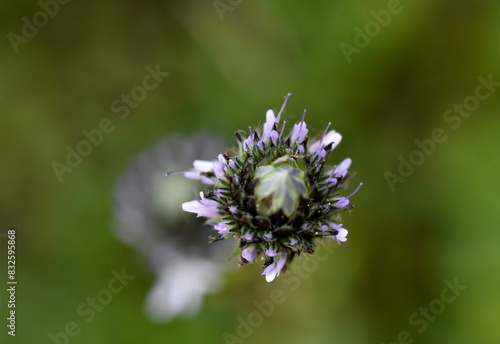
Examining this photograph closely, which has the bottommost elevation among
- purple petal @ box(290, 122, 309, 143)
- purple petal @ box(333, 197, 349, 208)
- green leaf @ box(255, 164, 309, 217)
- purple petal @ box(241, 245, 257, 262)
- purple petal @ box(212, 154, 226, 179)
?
purple petal @ box(333, 197, 349, 208)

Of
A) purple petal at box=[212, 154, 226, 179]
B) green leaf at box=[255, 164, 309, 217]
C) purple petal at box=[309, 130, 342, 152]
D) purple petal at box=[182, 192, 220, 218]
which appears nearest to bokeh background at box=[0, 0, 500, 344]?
purple petal at box=[309, 130, 342, 152]

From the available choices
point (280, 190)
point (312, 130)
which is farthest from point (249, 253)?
point (312, 130)

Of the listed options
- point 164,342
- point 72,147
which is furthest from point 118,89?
point 164,342

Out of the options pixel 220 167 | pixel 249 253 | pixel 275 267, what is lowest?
pixel 275 267

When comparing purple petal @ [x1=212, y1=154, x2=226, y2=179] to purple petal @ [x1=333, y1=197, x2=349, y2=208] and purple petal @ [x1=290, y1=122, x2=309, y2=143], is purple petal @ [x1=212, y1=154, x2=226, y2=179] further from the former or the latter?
purple petal @ [x1=333, y1=197, x2=349, y2=208]

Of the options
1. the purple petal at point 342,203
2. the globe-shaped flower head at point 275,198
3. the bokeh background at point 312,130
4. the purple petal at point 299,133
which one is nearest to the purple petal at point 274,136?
the globe-shaped flower head at point 275,198

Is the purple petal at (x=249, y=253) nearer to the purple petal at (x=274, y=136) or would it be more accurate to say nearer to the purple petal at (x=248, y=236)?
the purple petal at (x=248, y=236)

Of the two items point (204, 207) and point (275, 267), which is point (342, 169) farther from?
point (204, 207)
